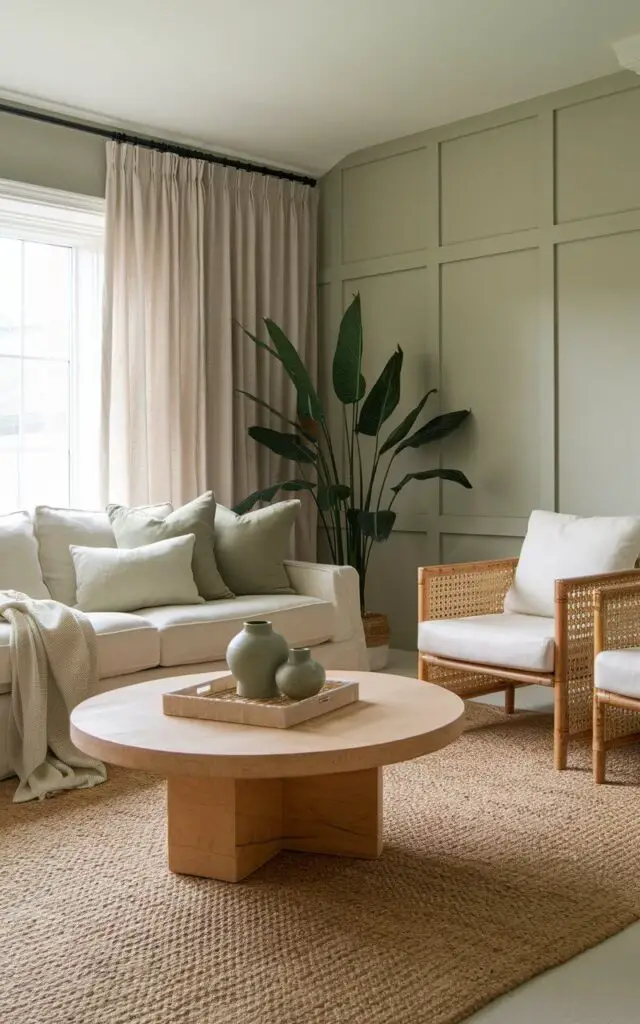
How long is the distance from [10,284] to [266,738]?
10.1ft

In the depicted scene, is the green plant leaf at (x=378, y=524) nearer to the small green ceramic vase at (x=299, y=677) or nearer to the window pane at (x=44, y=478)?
the window pane at (x=44, y=478)

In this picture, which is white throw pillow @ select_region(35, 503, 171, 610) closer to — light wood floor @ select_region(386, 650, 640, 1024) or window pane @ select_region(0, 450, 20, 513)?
window pane @ select_region(0, 450, 20, 513)

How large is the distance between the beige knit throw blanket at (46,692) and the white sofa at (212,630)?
1.7 inches

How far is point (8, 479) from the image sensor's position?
461 cm

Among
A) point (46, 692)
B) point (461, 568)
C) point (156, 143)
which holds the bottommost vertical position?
point (46, 692)

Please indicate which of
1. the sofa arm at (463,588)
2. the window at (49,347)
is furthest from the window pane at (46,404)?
the sofa arm at (463,588)

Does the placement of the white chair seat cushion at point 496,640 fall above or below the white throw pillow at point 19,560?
below

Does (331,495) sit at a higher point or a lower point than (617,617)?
higher

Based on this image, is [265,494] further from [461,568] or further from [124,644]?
[124,644]

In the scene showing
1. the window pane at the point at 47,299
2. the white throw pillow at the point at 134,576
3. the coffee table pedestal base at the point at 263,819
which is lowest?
the coffee table pedestal base at the point at 263,819

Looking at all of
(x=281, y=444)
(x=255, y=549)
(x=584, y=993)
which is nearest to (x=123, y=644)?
(x=255, y=549)

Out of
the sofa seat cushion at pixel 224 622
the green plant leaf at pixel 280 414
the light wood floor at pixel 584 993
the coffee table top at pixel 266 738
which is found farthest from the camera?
the green plant leaf at pixel 280 414

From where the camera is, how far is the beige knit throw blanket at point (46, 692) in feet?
10.3

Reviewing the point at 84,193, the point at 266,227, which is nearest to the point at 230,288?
the point at 266,227
